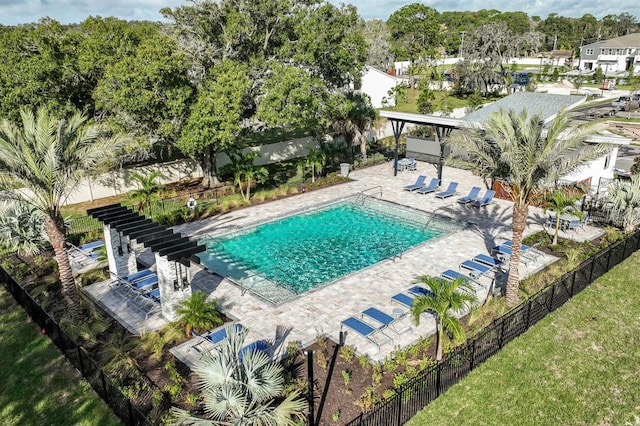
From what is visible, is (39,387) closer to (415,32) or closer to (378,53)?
(378,53)

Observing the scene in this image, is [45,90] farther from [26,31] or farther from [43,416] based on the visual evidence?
[43,416]

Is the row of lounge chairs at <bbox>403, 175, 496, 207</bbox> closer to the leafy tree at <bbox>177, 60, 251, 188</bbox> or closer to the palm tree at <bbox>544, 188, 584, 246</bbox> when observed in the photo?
the palm tree at <bbox>544, 188, 584, 246</bbox>

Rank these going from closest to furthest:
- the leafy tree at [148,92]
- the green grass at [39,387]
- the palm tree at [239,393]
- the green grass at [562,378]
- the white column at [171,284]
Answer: the palm tree at [239,393]
the green grass at [562,378]
the green grass at [39,387]
the white column at [171,284]
the leafy tree at [148,92]

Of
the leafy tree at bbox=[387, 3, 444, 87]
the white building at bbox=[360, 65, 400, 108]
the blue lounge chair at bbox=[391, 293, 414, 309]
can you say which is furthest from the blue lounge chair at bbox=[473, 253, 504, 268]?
the leafy tree at bbox=[387, 3, 444, 87]

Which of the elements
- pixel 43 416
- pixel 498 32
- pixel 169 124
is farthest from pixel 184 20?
pixel 498 32

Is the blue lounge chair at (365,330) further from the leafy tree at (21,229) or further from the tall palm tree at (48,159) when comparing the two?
the leafy tree at (21,229)

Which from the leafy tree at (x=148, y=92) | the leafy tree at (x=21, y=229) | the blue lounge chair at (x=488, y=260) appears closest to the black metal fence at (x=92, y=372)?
the leafy tree at (x=21, y=229)
